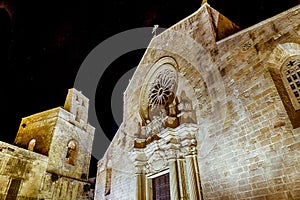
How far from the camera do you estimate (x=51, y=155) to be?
13734 mm

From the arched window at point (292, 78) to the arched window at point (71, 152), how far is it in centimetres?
1472

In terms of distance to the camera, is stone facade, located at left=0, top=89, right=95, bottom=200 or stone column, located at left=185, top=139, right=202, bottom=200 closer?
stone column, located at left=185, top=139, right=202, bottom=200

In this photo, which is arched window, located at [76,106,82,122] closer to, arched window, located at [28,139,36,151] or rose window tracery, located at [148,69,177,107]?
arched window, located at [28,139,36,151]

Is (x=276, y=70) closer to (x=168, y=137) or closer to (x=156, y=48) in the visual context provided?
(x=168, y=137)

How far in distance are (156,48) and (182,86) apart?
3257 millimetres

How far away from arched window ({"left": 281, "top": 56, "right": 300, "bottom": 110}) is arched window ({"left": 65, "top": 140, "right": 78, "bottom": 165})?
48.3 feet

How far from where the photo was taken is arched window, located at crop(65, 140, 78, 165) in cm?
1575

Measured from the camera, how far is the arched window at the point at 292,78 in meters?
4.76

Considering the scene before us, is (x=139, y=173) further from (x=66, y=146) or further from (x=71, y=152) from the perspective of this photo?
(x=71, y=152)

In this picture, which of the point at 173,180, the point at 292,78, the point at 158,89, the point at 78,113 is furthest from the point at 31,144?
the point at 292,78

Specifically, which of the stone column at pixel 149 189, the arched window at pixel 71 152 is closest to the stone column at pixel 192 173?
the stone column at pixel 149 189

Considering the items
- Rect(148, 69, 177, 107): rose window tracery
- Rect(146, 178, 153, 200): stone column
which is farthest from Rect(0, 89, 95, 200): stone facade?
Rect(148, 69, 177, 107): rose window tracery

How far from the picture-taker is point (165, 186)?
7145 millimetres

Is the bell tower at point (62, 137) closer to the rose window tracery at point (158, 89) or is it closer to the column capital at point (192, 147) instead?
the rose window tracery at point (158, 89)
